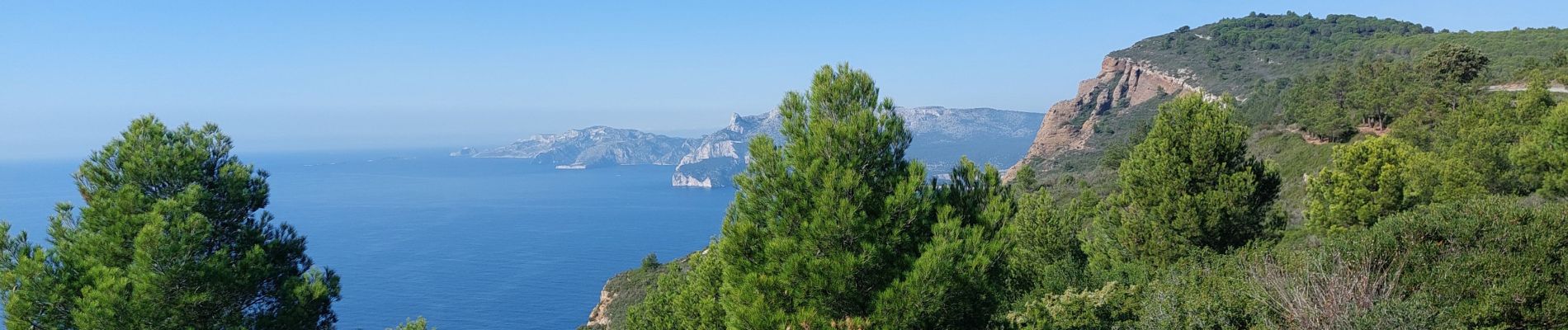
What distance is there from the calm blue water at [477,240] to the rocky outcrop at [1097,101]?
44637 millimetres

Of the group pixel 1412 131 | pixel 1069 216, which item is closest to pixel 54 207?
pixel 1069 216

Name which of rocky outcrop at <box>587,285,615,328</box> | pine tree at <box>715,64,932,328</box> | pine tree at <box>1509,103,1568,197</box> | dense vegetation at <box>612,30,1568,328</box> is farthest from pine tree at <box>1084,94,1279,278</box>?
rocky outcrop at <box>587,285,615,328</box>

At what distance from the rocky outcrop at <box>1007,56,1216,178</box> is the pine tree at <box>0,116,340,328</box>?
7818cm

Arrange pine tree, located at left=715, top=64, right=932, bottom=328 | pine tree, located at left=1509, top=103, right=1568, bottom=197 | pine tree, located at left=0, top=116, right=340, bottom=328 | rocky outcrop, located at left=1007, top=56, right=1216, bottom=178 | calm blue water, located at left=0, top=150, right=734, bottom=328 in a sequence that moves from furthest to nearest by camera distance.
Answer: rocky outcrop, located at left=1007, top=56, right=1216, bottom=178
calm blue water, located at left=0, top=150, right=734, bottom=328
pine tree, located at left=1509, top=103, right=1568, bottom=197
pine tree, located at left=0, top=116, right=340, bottom=328
pine tree, located at left=715, top=64, right=932, bottom=328

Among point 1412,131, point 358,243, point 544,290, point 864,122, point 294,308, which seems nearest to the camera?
point 864,122

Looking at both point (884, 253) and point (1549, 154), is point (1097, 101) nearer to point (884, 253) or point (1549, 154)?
point (1549, 154)

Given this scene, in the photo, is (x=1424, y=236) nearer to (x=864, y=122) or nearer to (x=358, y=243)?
(x=864, y=122)

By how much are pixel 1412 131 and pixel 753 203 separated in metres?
36.4

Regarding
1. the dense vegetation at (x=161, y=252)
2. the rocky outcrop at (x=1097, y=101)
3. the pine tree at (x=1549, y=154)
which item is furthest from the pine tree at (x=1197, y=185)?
the rocky outcrop at (x=1097, y=101)

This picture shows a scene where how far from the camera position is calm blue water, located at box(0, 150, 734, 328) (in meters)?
69.4

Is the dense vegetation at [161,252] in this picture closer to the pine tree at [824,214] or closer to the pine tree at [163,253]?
the pine tree at [163,253]

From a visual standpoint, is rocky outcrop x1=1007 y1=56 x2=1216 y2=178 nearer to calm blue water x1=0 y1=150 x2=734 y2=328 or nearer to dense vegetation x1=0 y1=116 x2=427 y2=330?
calm blue water x1=0 y1=150 x2=734 y2=328

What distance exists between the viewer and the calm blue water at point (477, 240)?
228 feet

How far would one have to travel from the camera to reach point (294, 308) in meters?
9.40
